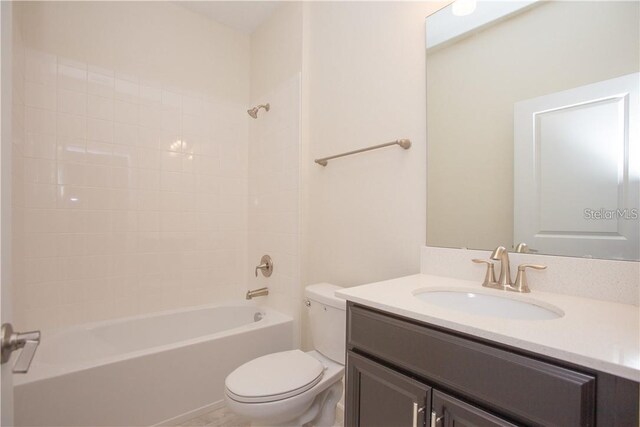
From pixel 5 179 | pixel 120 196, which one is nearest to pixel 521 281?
pixel 5 179

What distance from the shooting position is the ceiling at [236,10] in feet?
7.29

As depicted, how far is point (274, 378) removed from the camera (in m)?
1.32

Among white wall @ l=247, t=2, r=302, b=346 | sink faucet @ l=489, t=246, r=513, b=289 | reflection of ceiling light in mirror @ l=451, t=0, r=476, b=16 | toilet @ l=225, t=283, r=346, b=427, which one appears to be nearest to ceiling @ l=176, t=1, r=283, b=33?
white wall @ l=247, t=2, r=302, b=346

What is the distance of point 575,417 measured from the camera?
22.0 inches

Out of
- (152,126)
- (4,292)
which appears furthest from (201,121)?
(4,292)

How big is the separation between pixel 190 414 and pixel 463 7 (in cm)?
241

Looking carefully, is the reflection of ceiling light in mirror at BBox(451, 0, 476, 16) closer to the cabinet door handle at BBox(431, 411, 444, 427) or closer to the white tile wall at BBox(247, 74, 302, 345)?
the white tile wall at BBox(247, 74, 302, 345)

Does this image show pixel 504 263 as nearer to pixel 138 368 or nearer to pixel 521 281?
pixel 521 281

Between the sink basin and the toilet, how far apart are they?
496mm

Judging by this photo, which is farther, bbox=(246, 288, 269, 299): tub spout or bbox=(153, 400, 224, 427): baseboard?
bbox=(246, 288, 269, 299): tub spout

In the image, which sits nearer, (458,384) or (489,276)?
(458,384)

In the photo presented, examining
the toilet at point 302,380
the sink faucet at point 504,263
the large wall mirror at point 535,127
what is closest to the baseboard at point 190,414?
the toilet at point 302,380

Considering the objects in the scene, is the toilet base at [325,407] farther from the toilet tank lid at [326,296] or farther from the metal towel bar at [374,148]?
the metal towel bar at [374,148]

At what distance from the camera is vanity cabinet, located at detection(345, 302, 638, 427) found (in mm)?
552
